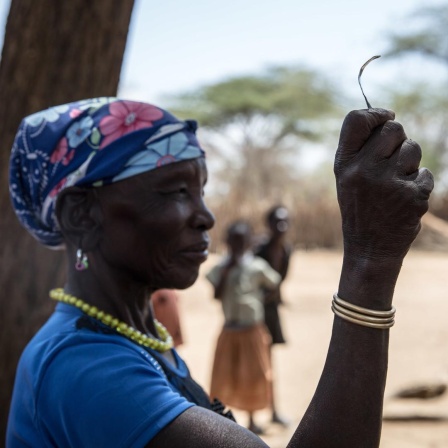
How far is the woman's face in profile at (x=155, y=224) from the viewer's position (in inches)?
55.9

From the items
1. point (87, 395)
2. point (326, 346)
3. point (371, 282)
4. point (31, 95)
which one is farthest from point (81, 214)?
point (326, 346)

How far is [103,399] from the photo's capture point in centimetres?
114

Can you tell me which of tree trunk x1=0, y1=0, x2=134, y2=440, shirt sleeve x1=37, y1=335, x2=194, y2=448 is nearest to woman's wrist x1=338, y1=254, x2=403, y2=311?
shirt sleeve x1=37, y1=335, x2=194, y2=448

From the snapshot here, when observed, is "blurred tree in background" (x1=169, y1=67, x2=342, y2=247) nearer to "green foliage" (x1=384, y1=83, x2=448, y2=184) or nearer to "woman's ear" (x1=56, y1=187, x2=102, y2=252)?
"green foliage" (x1=384, y1=83, x2=448, y2=184)

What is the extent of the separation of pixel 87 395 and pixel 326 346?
25.3 feet

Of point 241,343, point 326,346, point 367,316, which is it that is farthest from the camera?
point 326,346

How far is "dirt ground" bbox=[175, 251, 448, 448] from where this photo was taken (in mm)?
5441

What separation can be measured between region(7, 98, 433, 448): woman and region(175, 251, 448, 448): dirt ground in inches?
152

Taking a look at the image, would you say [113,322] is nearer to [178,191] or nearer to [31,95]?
[178,191]

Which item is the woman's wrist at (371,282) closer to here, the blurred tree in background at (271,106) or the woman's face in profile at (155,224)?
the woman's face in profile at (155,224)

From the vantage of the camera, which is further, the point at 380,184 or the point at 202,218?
the point at 202,218

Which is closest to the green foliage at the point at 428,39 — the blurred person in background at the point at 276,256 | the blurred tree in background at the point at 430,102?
the blurred tree in background at the point at 430,102

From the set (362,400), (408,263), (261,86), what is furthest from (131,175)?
(261,86)

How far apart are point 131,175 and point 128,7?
4.43 feet
